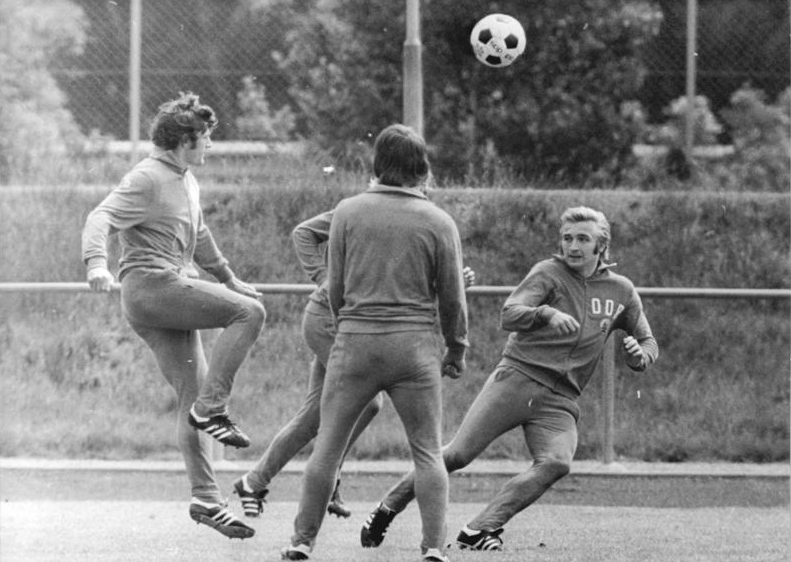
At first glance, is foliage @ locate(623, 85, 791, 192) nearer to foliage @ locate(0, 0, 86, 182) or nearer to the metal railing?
the metal railing

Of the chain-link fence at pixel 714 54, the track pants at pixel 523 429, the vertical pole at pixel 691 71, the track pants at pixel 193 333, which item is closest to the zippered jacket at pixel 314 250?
the track pants at pixel 193 333

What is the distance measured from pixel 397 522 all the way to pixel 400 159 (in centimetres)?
301

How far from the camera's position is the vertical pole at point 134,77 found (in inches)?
646

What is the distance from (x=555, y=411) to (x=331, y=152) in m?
8.52

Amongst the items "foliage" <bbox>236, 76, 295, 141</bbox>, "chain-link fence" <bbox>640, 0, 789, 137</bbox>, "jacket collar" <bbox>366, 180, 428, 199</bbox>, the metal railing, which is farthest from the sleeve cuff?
"chain-link fence" <bbox>640, 0, 789, 137</bbox>

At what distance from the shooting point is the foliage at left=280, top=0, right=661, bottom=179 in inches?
646

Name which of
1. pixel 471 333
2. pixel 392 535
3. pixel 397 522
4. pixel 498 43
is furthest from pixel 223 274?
pixel 471 333

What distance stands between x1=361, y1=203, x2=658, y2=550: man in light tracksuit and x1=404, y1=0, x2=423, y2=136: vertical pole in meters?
5.16

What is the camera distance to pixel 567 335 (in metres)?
8.11

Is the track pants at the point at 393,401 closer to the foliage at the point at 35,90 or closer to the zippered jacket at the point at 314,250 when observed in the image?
the zippered jacket at the point at 314,250

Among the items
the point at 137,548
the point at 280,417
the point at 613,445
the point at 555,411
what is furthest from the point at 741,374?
the point at 137,548

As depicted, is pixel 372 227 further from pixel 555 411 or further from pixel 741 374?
pixel 741 374

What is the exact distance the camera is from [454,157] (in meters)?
16.3

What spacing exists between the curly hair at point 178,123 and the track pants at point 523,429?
1868 millimetres
